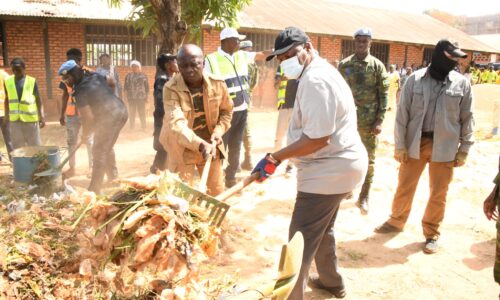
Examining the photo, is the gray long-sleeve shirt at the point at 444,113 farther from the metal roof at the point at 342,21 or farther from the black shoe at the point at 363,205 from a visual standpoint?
A: the metal roof at the point at 342,21

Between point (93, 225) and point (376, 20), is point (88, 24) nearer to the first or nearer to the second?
point (93, 225)

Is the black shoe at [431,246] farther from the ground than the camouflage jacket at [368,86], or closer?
closer

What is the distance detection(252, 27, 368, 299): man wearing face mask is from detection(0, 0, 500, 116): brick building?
913 cm

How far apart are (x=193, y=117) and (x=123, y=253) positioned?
1.92 metres

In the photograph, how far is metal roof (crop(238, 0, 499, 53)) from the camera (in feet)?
53.2

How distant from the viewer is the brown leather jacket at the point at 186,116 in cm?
365

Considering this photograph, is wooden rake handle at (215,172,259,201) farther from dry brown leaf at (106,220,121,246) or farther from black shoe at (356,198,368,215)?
black shoe at (356,198,368,215)

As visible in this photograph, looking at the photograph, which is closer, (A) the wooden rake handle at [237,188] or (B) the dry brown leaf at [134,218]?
(B) the dry brown leaf at [134,218]

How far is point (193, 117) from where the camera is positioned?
154 inches

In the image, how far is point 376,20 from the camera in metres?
23.3

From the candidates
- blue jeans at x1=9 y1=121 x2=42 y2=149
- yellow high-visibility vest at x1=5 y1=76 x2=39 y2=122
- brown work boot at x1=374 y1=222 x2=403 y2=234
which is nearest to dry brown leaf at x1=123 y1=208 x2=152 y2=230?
brown work boot at x1=374 y1=222 x2=403 y2=234

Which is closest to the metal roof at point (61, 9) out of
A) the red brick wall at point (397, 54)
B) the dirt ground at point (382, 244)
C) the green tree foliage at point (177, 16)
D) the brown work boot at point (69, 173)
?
the green tree foliage at point (177, 16)

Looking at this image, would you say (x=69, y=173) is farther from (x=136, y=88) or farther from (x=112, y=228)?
(x=112, y=228)

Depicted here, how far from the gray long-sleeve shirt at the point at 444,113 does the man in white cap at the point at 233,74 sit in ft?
7.26
